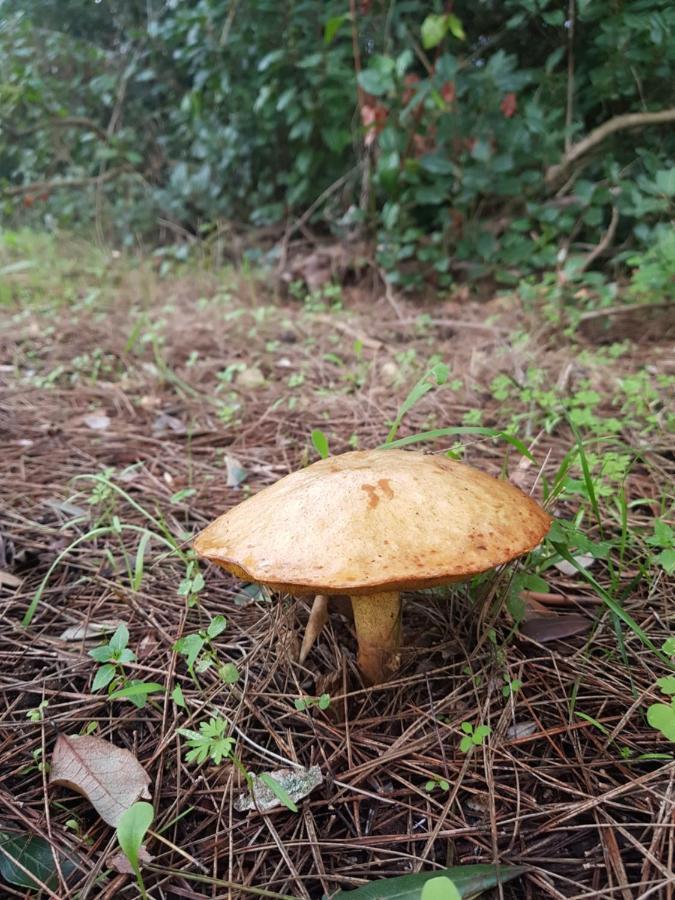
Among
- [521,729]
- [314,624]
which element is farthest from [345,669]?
[521,729]

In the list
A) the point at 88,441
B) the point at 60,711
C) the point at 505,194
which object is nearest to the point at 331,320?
the point at 505,194

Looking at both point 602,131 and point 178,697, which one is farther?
point 602,131

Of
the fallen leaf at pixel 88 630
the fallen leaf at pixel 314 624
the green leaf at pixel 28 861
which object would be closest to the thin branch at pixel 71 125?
the fallen leaf at pixel 88 630

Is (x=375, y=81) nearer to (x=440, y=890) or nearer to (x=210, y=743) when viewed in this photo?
(x=210, y=743)

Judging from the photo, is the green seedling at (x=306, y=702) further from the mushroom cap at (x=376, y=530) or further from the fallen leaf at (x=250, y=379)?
the fallen leaf at (x=250, y=379)

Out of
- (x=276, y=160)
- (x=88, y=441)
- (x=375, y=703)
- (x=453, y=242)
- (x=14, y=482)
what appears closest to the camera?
(x=375, y=703)

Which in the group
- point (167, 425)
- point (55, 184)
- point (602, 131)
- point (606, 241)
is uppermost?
point (602, 131)

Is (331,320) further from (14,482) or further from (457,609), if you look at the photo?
(457,609)
